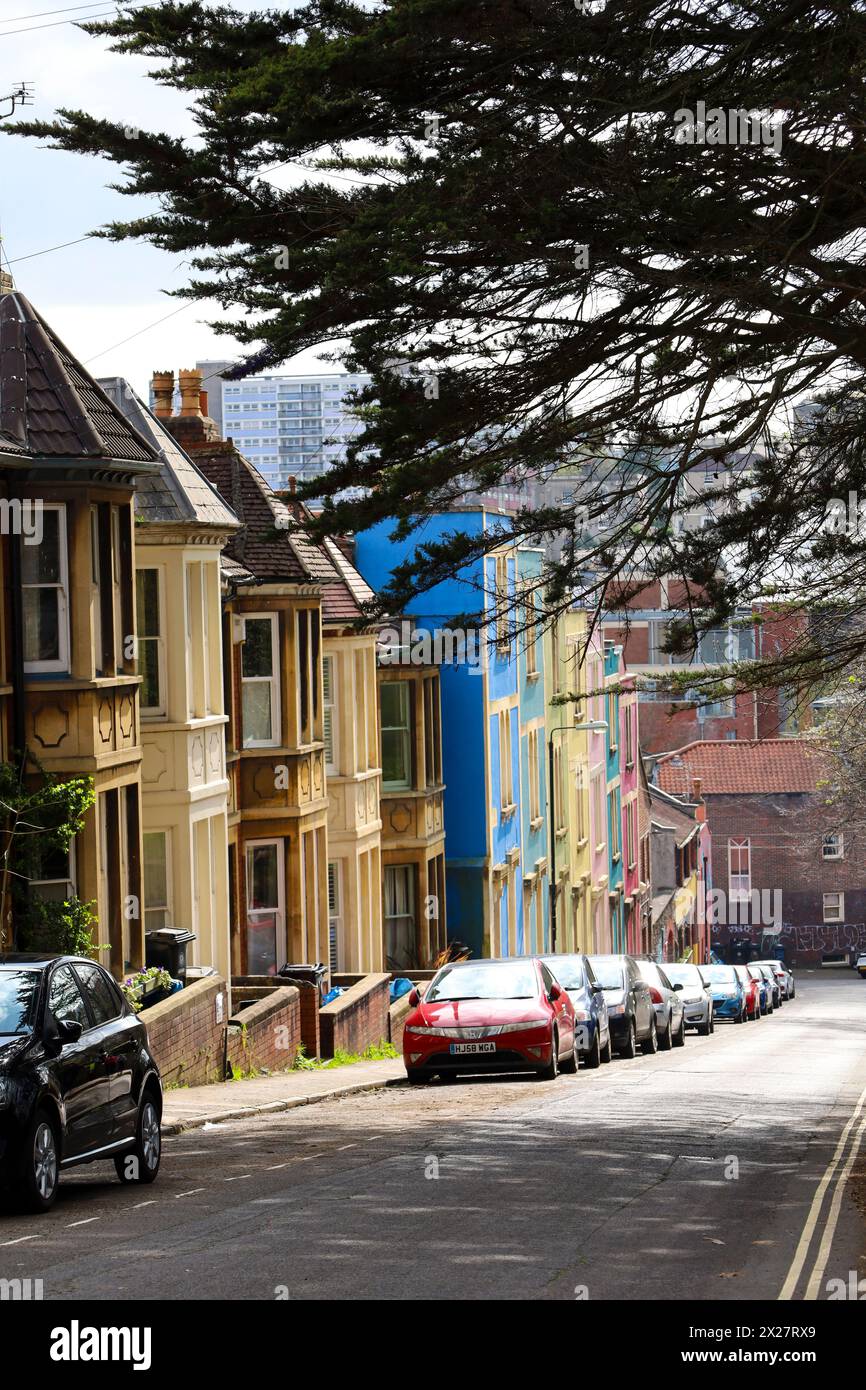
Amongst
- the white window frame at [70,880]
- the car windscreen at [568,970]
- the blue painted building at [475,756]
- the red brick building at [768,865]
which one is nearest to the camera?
the white window frame at [70,880]

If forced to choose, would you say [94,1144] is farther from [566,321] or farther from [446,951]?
[446,951]

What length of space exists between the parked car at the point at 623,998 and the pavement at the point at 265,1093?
10.2 ft

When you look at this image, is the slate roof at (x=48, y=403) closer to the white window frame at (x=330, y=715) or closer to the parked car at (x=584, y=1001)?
the parked car at (x=584, y=1001)

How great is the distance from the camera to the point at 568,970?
949 inches

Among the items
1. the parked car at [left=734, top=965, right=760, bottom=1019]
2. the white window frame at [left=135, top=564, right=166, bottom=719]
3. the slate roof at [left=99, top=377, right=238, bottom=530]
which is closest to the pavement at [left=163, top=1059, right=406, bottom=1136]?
the white window frame at [left=135, top=564, right=166, bottom=719]

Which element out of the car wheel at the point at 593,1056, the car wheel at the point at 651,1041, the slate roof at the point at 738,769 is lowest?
the car wheel at the point at 651,1041

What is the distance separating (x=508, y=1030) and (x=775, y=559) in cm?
699

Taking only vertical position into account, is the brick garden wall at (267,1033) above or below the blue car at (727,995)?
above

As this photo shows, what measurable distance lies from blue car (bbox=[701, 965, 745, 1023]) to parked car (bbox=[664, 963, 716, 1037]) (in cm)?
823

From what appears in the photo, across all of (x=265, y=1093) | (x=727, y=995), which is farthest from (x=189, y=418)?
(x=727, y=995)

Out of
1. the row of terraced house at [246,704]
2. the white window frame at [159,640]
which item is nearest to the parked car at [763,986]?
the row of terraced house at [246,704]

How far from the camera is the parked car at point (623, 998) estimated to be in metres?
26.3

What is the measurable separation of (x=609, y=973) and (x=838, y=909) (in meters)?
60.6

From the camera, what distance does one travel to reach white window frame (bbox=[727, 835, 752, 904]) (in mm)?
88125
